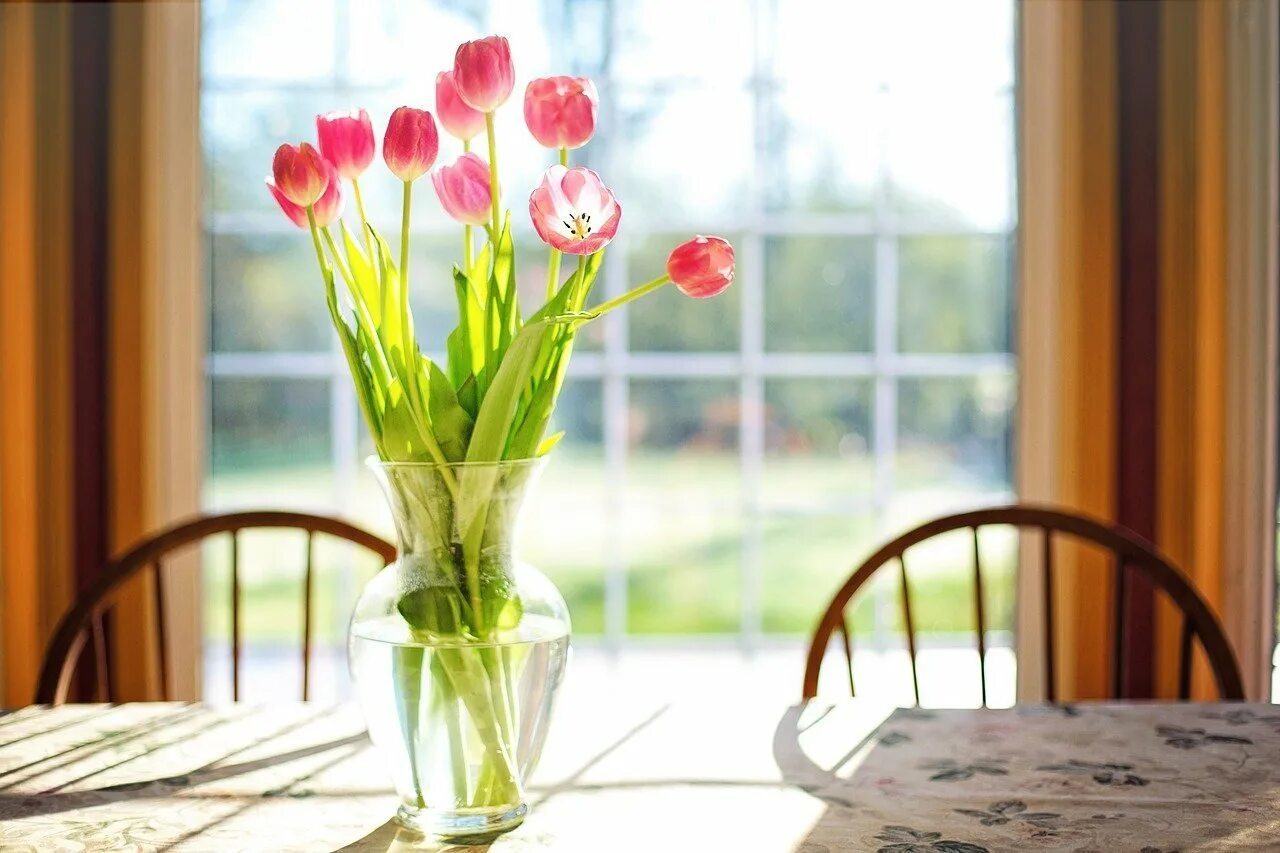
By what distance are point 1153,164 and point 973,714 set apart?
1569 mm

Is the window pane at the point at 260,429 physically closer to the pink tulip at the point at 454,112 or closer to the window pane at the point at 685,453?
the window pane at the point at 685,453

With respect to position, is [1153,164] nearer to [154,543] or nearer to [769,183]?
[769,183]

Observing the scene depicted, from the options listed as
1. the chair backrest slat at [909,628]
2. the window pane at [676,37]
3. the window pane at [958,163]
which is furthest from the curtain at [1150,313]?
the chair backrest slat at [909,628]

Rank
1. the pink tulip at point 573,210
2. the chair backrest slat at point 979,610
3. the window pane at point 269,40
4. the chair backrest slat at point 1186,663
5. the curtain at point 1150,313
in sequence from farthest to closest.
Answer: the window pane at point 269,40, the curtain at point 1150,313, the chair backrest slat at point 979,610, the chair backrest slat at point 1186,663, the pink tulip at point 573,210

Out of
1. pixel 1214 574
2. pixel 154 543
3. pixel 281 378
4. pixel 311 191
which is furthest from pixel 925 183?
pixel 311 191

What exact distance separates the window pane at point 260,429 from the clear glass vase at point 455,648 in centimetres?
179

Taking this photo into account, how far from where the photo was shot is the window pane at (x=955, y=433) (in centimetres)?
261

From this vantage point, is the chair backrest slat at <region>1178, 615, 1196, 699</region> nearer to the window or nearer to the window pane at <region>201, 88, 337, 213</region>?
the window

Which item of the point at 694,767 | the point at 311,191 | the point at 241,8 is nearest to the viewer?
the point at 311,191

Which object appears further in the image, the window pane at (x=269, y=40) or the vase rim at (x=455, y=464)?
the window pane at (x=269, y=40)

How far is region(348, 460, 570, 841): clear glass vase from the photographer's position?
0.84 m

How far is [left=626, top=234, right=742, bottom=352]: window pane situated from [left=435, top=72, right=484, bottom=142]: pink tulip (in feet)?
5.64

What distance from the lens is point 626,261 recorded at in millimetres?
2611

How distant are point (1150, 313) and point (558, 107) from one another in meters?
1.88
